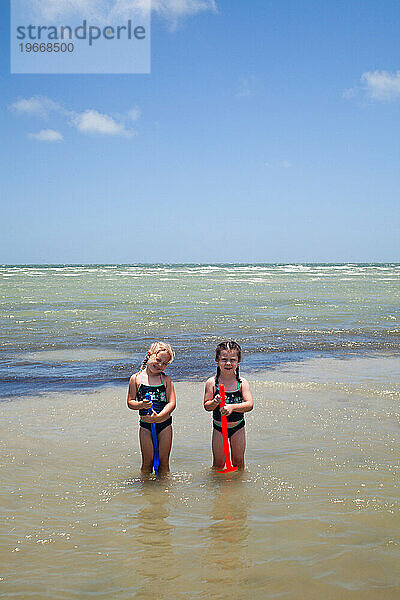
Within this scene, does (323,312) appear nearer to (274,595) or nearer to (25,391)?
(25,391)

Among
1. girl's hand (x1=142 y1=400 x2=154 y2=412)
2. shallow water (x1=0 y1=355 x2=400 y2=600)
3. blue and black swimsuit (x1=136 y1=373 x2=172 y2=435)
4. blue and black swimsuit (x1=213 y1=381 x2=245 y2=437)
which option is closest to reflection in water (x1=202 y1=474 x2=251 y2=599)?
shallow water (x1=0 y1=355 x2=400 y2=600)

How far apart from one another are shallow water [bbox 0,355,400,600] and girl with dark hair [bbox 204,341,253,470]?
21cm

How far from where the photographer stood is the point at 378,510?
411 centimetres

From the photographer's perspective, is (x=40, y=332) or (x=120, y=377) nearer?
(x=120, y=377)

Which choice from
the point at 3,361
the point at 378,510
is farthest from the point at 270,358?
the point at 378,510

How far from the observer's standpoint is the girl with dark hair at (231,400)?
4953 mm

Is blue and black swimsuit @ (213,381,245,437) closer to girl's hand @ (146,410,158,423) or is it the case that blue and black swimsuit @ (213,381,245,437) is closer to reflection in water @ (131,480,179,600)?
girl's hand @ (146,410,158,423)

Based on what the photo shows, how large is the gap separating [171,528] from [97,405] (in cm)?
387

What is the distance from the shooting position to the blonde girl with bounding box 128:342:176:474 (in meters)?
4.95

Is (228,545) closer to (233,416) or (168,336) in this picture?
(233,416)

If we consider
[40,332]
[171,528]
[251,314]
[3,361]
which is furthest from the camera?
[251,314]

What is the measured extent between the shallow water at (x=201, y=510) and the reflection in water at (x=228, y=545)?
0.4 inches

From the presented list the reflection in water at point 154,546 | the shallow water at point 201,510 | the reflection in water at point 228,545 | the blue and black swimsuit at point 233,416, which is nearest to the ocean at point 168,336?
the shallow water at point 201,510

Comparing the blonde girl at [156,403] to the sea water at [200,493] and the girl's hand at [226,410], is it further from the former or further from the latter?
the girl's hand at [226,410]
